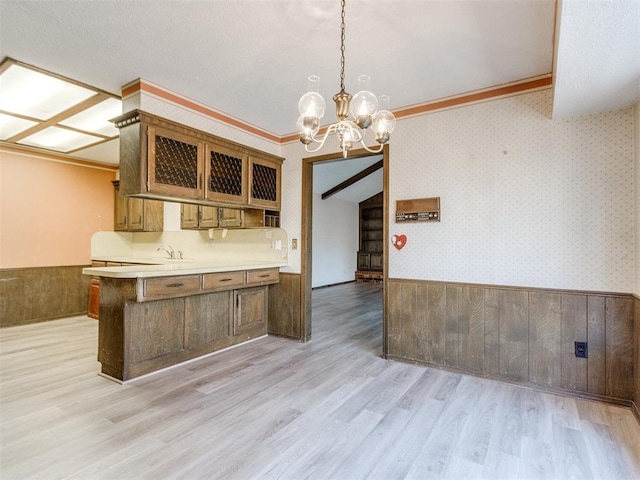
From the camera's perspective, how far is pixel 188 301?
11.2ft

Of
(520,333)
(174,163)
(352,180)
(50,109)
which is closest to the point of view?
(520,333)

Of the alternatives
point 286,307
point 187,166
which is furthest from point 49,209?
point 286,307

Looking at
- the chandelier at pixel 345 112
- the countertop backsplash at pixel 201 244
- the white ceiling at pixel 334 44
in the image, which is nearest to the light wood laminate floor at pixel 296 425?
the countertop backsplash at pixel 201 244

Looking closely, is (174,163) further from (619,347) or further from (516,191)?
(619,347)

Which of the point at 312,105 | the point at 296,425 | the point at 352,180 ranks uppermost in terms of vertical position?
the point at 352,180

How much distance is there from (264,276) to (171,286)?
4.14 ft

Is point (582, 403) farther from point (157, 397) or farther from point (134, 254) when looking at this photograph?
point (134, 254)

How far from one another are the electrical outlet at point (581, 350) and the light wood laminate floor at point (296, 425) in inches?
13.8

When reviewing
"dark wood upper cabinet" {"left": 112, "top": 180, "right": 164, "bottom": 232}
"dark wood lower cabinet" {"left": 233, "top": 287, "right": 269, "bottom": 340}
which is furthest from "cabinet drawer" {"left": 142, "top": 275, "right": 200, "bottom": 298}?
"dark wood upper cabinet" {"left": 112, "top": 180, "right": 164, "bottom": 232}

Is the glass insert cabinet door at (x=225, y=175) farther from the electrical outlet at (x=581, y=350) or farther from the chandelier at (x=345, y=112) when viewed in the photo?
the electrical outlet at (x=581, y=350)

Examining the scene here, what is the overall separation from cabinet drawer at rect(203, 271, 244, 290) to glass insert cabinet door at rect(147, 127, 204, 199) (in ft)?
2.76

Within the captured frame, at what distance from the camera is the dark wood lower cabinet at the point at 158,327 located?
293cm

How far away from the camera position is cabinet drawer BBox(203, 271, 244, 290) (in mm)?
3473

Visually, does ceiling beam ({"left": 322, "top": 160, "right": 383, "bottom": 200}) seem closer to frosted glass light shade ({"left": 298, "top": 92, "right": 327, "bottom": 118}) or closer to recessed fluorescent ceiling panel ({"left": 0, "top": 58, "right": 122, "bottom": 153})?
recessed fluorescent ceiling panel ({"left": 0, "top": 58, "right": 122, "bottom": 153})
